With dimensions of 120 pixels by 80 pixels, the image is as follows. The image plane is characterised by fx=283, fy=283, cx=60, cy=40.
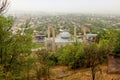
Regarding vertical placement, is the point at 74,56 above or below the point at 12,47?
below

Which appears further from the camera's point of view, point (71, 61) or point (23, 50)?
point (71, 61)

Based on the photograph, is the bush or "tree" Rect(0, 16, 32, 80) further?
the bush

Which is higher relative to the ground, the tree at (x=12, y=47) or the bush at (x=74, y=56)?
the tree at (x=12, y=47)

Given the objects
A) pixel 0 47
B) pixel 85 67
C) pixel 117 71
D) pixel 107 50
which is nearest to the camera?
pixel 0 47

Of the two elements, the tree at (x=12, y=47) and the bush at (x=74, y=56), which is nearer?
the tree at (x=12, y=47)

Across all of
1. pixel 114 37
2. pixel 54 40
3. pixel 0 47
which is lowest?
pixel 54 40

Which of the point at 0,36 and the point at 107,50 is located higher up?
the point at 0,36

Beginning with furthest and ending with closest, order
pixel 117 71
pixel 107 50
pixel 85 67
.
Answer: pixel 85 67 → pixel 107 50 → pixel 117 71

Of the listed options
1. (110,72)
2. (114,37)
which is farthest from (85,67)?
(110,72)

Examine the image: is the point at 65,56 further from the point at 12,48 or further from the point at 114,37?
the point at 12,48

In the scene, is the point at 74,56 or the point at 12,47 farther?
the point at 74,56

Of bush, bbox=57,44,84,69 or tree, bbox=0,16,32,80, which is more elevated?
tree, bbox=0,16,32,80
